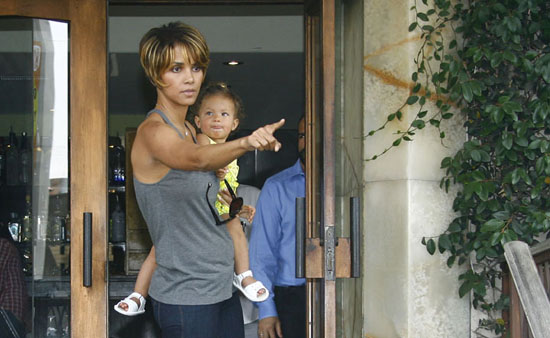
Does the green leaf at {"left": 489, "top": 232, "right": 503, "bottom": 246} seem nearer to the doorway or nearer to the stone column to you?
the stone column

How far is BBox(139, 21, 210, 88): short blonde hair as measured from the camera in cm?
320

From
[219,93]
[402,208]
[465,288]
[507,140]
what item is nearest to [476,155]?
[507,140]

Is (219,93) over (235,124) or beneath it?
over

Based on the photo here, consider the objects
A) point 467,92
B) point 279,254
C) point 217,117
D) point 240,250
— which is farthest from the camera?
point 279,254

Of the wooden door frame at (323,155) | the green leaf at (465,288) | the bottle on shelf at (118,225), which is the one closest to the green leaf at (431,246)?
the green leaf at (465,288)

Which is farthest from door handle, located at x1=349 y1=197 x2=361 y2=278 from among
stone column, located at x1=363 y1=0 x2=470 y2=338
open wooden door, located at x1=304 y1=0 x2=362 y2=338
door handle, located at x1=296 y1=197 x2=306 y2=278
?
stone column, located at x1=363 y1=0 x2=470 y2=338

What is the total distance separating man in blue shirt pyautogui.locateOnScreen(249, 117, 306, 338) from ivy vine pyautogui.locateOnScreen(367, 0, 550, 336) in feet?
1.94

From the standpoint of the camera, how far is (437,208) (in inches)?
128

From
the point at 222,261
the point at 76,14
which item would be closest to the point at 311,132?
the point at 222,261

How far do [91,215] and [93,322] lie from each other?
0.43 m

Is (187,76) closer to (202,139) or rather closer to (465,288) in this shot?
(202,139)

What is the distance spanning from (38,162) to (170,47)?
2.37 feet

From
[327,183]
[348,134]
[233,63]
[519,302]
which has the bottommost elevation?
[519,302]

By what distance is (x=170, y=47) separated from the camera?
126 inches
